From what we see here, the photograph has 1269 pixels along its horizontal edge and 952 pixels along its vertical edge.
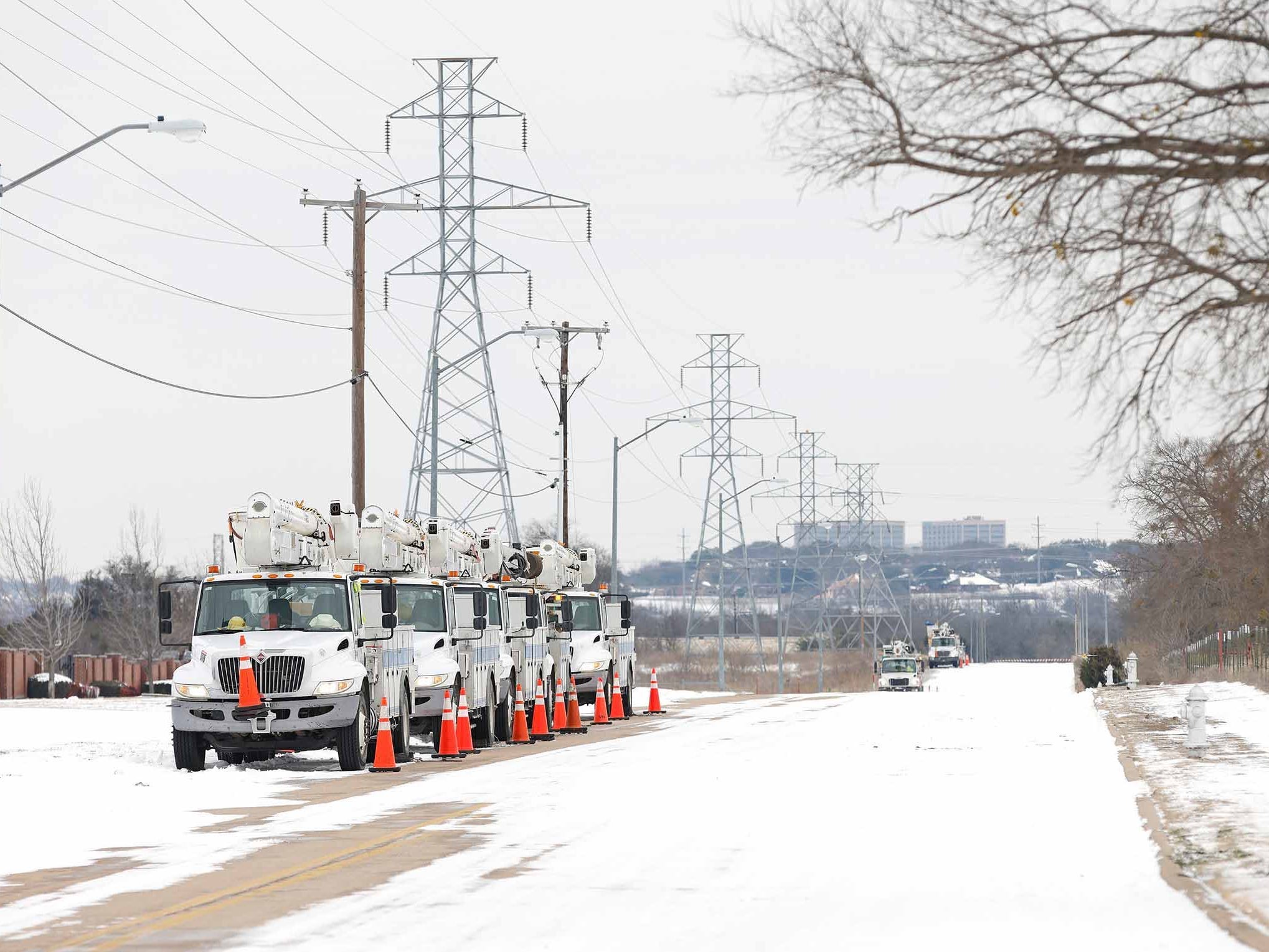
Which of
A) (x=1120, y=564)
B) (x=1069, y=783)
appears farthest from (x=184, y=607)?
(x=1069, y=783)

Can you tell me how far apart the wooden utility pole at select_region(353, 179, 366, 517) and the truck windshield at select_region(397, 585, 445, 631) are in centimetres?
533

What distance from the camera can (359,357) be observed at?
35.9 metres

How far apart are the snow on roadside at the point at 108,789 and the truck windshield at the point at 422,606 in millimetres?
2388

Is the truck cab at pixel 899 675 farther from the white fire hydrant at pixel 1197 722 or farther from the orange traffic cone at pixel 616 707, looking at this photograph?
the white fire hydrant at pixel 1197 722

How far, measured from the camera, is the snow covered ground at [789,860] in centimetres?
1066

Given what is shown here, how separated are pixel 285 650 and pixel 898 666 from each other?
62.7 m

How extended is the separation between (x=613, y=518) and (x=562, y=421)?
3.36m

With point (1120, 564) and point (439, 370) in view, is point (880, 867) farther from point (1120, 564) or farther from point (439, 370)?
point (1120, 564)

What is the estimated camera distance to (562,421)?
57625mm

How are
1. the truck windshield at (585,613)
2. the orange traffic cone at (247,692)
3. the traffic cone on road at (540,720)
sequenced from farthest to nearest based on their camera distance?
the truck windshield at (585,613)
the traffic cone on road at (540,720)
the orange traffic cone at (247,692)

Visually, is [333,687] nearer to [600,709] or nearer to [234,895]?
[234,895]

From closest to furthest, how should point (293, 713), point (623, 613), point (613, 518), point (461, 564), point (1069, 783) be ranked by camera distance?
point (1069, 783)
point (293, 713)
point (461, 564)
point (623, 613)
point (613, 518)

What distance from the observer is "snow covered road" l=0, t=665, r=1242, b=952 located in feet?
34.9

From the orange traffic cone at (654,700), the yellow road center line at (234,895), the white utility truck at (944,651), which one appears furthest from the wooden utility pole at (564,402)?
the white utility truck at (944,651)
